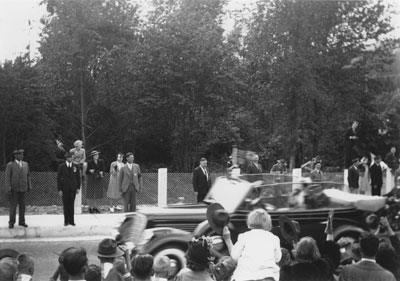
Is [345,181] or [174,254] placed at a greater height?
[345,181]

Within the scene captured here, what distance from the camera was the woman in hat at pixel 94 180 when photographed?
312cm

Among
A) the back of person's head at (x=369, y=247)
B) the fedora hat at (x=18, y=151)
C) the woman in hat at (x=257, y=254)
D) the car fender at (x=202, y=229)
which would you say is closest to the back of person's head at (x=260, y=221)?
the woman in hat at (x=257, y=254)

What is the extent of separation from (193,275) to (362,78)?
1.52 metres

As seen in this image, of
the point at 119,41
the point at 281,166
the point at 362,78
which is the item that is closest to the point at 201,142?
the point at 281,166

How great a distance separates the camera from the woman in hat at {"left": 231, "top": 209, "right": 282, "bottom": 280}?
2975 mm

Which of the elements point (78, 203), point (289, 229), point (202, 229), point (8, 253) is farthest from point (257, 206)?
point (8, 253)

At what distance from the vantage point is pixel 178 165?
3.17 m

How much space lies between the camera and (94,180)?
10.7 ft

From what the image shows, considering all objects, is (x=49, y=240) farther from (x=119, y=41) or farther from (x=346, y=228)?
(x=346, y=228)

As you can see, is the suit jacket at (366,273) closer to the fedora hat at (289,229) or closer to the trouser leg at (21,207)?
A: the fedora hat at (289,229)

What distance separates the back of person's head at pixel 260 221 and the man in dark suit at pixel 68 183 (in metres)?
1.01

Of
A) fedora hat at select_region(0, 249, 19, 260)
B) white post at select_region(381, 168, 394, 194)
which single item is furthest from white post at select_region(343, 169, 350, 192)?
fedora hat at select_region(0, 249, 19, 260)

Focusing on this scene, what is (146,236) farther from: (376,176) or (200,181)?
(376,176)

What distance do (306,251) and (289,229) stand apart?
0.33 m
